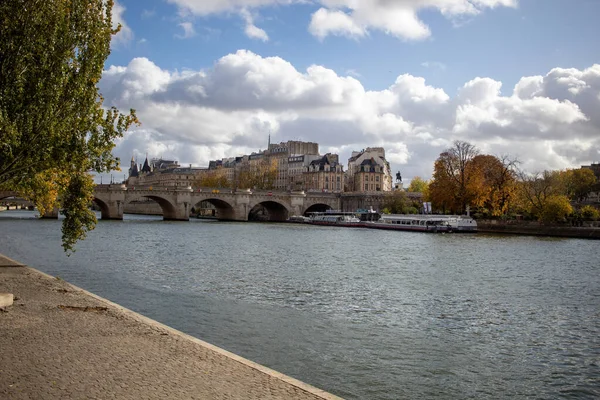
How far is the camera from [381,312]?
730 inches

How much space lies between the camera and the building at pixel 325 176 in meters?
Result: 148

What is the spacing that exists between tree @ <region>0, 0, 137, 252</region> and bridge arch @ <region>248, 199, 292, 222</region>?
80752 millimetres

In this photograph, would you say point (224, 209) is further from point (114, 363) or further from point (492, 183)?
point (114, 363)

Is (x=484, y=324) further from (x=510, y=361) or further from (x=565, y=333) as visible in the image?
(x=510, y=361)

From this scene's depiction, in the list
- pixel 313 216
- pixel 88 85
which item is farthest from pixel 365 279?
pixel 313 216

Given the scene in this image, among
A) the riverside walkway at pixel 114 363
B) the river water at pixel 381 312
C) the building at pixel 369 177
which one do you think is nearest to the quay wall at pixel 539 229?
the river water at pixel 381 312

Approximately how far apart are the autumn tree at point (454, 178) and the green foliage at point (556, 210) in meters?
10.0

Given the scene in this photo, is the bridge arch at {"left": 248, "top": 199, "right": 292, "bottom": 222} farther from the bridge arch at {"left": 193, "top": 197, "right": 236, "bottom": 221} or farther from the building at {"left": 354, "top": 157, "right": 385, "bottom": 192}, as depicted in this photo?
the building at {"left": 354, "top": 157, "right": 385, "bottom": 192}

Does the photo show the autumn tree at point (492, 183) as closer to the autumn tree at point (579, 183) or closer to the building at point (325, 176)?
the autumn tree at point (579, 183)

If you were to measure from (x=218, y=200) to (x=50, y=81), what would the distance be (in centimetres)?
8355

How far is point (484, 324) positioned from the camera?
1720 centimetres

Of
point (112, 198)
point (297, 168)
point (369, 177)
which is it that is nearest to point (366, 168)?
point (369, 177)

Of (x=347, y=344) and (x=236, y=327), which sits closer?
(x=347, y=344)

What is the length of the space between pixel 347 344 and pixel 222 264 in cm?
1763
